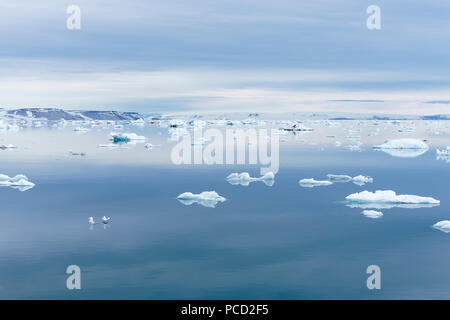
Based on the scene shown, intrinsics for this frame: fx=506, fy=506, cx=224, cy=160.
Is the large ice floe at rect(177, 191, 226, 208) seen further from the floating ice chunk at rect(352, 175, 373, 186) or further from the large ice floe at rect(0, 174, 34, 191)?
the large ice floe at rect(0, 174, 34, 191)

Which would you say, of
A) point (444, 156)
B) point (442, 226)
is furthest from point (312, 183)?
point (444, 156)

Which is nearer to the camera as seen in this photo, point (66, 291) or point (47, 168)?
point (66, 291)

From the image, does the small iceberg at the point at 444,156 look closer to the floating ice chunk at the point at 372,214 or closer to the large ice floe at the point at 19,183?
the floating ice chunk at the point at 372,214

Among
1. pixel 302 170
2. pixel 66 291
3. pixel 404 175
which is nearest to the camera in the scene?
pixel 66 291


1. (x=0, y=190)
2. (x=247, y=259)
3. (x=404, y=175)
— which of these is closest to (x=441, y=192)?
(x=404, y=175)

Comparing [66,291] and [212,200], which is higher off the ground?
[212,200]

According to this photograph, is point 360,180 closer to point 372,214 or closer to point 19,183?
point 372,214
